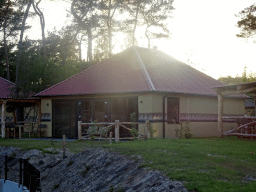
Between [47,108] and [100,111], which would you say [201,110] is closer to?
[100,111]

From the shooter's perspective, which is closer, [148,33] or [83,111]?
[83,111]

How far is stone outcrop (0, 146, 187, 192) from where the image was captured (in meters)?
8.45

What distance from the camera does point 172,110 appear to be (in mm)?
21016

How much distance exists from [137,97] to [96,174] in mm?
9907

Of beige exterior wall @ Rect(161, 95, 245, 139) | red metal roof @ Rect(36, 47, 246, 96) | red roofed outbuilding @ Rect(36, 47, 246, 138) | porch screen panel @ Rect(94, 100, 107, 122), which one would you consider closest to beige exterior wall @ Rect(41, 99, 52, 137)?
red roofed outbuilding @ Rect(36, 47, 246, 138)

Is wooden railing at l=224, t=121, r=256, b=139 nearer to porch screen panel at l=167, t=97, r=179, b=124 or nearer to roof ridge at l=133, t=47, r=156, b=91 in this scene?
porch screen panel at l=167, t=97, r=179, b=124

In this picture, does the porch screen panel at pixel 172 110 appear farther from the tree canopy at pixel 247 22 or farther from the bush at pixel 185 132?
the tree canopy at pixel 247 22

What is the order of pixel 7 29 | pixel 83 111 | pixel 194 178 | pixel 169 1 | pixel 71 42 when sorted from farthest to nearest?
pixel 7 29
pixel 71 42
pixel 169 1
pixel 83 111
pixel 194 178

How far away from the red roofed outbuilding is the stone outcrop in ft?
22.0

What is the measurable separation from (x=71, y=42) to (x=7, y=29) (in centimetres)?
829

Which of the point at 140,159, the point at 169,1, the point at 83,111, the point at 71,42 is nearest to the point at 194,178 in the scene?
the point at 140,159

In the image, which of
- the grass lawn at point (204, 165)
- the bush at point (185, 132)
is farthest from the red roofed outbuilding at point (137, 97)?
the grass lawn at point (204, 165)

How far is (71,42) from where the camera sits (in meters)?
37.6

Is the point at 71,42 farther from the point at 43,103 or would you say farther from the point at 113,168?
the point at 113,168
